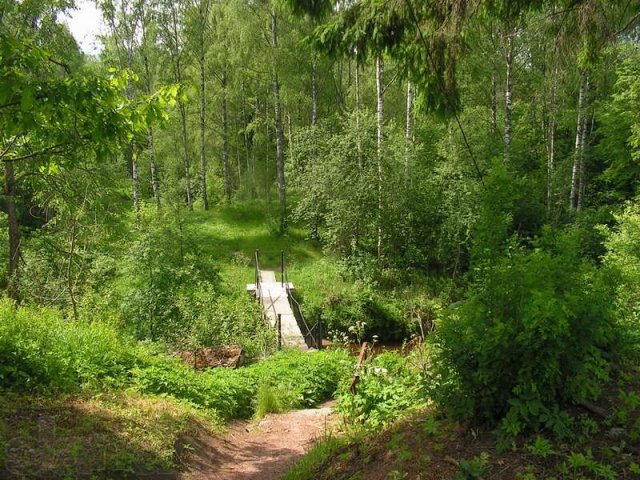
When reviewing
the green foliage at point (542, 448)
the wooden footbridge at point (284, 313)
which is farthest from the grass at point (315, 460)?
the wooden footbridge at point (284, 313)

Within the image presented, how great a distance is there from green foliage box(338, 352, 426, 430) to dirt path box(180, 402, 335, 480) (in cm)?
42

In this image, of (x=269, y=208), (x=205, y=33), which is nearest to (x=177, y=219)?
(x=269, y=208)

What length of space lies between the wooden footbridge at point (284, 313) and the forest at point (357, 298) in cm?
27

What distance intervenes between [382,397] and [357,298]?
32.3 feet

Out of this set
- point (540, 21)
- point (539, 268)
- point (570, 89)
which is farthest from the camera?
point (570, 89)

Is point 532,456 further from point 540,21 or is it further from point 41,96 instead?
point 540,21

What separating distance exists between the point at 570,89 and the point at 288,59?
12.3 m

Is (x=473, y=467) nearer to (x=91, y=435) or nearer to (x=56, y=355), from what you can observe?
(x=91, y=435)

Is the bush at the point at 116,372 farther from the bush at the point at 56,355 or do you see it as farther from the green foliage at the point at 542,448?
the green foliage at the point at 542,448

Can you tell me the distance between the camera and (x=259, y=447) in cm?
618

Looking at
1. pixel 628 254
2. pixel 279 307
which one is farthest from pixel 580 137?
pixel 279 307

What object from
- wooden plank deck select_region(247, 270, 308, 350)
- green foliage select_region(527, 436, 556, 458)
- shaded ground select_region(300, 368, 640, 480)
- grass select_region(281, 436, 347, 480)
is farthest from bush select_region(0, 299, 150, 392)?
wooden plank deck select_region(247, 270, 308, 350)

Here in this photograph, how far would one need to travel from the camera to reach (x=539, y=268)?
131 inches

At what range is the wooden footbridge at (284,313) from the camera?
12180mm
